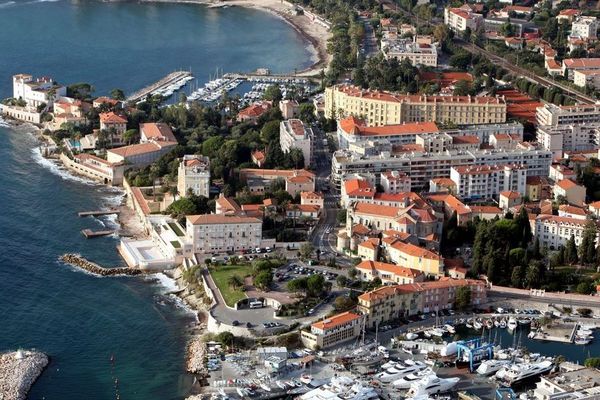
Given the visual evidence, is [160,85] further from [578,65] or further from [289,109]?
[578,65]

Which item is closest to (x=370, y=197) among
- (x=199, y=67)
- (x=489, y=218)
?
(x=489, y=218)

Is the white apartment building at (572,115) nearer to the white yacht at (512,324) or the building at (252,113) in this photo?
the building at (252,113)

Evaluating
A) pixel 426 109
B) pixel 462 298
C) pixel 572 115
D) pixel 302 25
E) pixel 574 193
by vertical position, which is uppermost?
pixel 572 115

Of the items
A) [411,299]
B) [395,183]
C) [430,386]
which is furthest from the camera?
[395,183]

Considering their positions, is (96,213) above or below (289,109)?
below

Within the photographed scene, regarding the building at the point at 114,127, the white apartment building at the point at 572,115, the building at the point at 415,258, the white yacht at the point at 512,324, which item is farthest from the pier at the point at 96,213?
the white apartment building at the point at 572,115

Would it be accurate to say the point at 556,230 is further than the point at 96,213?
No

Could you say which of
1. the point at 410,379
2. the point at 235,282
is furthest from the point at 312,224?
the point at 410,379

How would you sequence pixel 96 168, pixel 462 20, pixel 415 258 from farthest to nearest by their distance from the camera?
pixel 462 20 → pixel 96 168 → pixel 415 258
